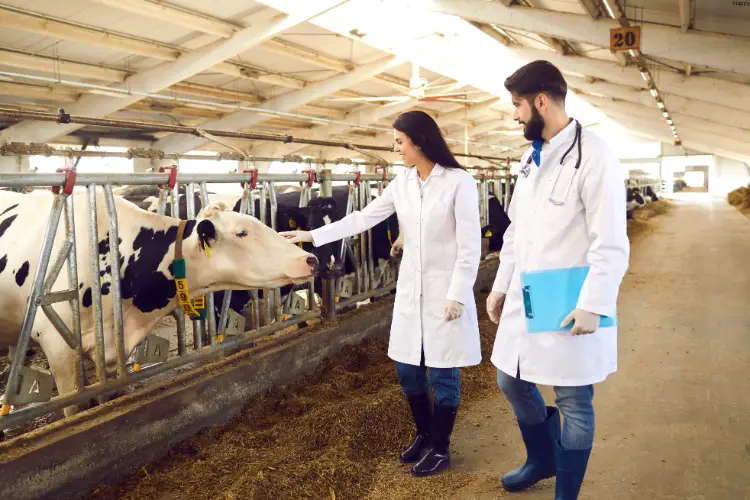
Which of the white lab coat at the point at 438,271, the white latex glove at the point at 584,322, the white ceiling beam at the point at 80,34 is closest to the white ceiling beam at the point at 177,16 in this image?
the white ceiling beam at the point at 80,34

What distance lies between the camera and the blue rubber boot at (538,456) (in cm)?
246

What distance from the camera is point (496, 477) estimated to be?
2.69 meters

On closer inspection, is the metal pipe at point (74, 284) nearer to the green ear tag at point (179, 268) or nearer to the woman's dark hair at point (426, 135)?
the green ear tag at point (179, 268)

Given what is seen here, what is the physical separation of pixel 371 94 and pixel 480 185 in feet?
38.2

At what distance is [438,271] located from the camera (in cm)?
271

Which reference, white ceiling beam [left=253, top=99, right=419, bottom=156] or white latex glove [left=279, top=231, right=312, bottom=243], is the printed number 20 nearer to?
white latex glove [left=279, top=231, right=312, bottom=243]

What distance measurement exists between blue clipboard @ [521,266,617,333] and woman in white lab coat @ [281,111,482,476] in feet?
1.64

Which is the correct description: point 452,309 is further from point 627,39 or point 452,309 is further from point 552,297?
point 627,39

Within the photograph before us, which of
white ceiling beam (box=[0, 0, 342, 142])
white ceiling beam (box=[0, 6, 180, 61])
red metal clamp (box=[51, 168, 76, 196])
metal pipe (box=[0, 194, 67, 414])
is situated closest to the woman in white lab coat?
red metal clamp (box=[51, 168, 76, 196])

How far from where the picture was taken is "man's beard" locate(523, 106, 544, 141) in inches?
82.6

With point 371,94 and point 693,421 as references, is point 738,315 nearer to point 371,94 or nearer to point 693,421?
point 693,421

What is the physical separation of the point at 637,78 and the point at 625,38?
16.4ft

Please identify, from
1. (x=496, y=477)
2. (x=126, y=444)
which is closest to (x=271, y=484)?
(x=126, y=444)

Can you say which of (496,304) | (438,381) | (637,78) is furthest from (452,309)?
(637,78)
